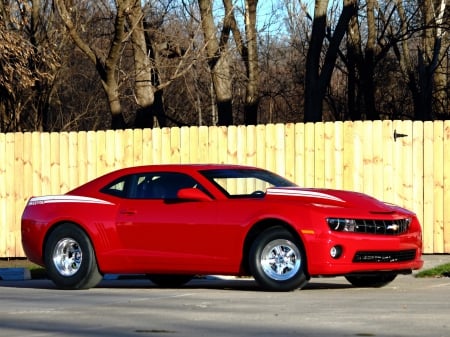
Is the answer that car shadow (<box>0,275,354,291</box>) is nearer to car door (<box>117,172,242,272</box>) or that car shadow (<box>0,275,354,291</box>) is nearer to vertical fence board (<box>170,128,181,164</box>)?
car door (<box>117,172,242,272</box>)

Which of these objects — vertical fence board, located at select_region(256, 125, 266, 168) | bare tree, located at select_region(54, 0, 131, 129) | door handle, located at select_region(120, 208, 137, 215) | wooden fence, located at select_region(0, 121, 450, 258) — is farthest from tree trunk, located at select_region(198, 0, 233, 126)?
door handle, located at select_region(120, 208, 137, 215)

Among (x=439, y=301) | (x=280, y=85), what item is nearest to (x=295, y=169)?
(x=439, y=301)

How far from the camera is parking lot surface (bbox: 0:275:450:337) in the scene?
884 centimetres

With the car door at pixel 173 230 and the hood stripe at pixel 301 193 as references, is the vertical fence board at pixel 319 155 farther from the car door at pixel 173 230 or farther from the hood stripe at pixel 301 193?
the hood stripe at pixel 301 193

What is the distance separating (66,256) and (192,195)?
1.77m

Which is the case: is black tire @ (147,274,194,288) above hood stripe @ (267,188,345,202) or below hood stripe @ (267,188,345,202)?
below

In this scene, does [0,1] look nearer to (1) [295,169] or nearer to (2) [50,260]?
(1) [295,169]

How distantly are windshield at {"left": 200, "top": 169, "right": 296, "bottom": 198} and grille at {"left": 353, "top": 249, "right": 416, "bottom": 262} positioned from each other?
137 cm

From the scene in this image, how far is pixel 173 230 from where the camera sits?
12805mm

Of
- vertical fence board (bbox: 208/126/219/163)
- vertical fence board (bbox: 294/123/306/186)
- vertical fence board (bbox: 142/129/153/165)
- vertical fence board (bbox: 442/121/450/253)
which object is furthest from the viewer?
vertical fence board (bbox: 142/129/153/165)

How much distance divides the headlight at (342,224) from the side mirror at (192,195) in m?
1.47

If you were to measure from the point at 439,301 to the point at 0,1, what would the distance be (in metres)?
17.3

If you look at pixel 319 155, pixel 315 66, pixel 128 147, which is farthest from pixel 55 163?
pixel 315 66

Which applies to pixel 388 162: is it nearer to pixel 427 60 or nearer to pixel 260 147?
pixel 260 147
